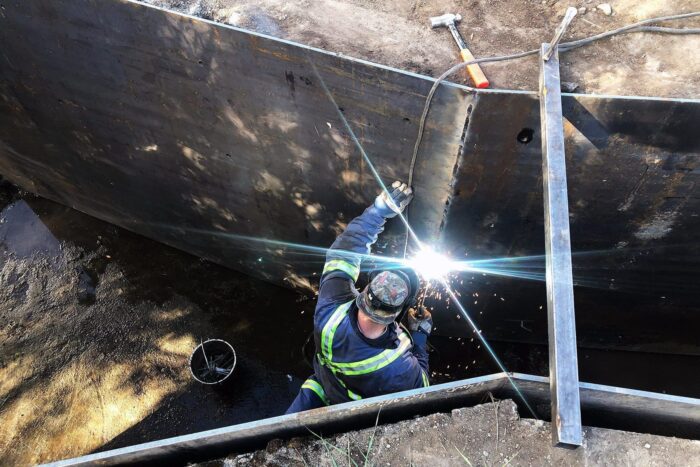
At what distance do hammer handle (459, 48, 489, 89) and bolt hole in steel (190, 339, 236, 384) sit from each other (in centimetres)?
327

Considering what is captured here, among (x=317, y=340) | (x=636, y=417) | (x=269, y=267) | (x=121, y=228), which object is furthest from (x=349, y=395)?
(x=121, y=228)

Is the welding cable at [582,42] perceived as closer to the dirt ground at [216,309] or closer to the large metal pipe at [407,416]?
the dirt ground at [216,309]

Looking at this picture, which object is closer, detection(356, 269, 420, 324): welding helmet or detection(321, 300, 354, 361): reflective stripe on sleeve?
detection(356, 269, 420, 324): welding helmet

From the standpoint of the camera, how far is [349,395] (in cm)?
331

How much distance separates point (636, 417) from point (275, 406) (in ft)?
10.6

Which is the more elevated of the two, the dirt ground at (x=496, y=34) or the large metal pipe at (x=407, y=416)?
the dirt ground at (x=496, y=34)

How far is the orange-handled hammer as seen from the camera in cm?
309

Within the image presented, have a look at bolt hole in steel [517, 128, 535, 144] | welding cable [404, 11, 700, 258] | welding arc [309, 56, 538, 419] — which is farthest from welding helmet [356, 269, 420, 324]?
bolt hole in steel [517, 128, 535, 144]

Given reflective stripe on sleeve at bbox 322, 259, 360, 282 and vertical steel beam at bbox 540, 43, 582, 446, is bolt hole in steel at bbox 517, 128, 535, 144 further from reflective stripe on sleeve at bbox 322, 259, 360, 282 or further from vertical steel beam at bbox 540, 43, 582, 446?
reflective stripe on sleeve at bbox 322, 259, 360, 282

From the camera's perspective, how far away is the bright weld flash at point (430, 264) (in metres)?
4.21

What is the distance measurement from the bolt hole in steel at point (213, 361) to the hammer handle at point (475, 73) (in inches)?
129

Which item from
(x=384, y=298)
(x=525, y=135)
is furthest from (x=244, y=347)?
(x=525, y=135)

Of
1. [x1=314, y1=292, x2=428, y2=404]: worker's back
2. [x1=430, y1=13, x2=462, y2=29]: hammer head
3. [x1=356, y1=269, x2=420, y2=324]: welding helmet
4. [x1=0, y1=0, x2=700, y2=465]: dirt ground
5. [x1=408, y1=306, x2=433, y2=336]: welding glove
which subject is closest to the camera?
[x1=0, y1=0, x2=700, y2=465]: dirt ground

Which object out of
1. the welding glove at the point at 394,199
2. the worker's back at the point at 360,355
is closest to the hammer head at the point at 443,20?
the welding glove at the point at 394,199
